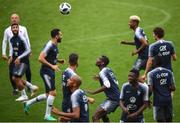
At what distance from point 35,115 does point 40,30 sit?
314 inches

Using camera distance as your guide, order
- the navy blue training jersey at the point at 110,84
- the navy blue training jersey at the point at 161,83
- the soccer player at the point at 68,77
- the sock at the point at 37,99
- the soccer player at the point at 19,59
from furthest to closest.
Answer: the soccer player at the point at 19,59 < the sock at the point at 37,99 < the navy blue training jersey at the point at 110,84 < the soccer player at the point at 68,77 < the navy blue training jersey at the point at 161,83

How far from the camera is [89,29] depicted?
27.3 metres

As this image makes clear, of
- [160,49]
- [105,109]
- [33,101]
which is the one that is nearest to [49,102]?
[33,101]

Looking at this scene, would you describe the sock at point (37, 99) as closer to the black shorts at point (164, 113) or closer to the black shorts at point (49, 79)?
the black shorts at point (49, 79)

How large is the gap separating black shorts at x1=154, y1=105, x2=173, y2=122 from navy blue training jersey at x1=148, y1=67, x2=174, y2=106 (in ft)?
0.45

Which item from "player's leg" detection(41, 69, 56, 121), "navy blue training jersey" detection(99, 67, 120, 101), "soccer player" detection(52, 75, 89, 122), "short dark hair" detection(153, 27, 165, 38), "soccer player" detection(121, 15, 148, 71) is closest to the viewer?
"soccer player" detection(52, 75, 89, 122)

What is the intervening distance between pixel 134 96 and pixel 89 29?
11.1m

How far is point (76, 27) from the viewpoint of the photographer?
27547 millimetres

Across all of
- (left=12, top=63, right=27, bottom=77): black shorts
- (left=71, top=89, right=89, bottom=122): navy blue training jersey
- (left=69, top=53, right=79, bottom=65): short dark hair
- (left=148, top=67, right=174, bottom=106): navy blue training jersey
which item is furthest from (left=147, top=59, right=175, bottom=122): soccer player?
(left=12, top=63, right=27, bottom=77): black shorts

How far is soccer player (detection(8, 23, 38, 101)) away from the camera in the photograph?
68.4 feet

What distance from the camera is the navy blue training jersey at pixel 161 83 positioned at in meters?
17.1

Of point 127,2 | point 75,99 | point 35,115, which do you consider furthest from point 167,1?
point 75,99

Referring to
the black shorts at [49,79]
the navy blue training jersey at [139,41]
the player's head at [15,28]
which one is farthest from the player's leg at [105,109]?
the player's head at [15,28]

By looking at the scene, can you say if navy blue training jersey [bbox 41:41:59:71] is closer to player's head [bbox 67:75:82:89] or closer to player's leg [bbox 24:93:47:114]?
player's leg [bbox 24:93:47:114]
